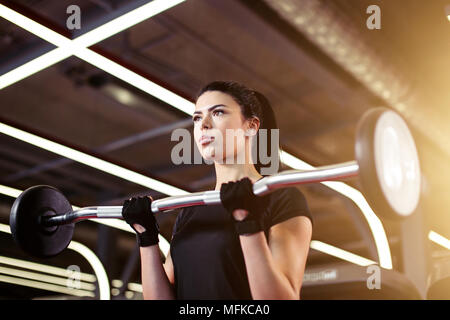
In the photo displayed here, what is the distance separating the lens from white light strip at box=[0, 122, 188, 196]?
7.09 feet

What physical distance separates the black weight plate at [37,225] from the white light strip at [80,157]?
0.83m

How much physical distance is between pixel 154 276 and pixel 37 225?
36 centimetres

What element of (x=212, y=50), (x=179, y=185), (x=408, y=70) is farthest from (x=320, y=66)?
(x=212, y=50)

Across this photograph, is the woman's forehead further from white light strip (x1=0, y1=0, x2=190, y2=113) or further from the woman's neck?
white light strip (x1=0, y1=0, x2=190, y2=113)

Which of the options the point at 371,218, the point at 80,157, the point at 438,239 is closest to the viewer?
the point at 80,157

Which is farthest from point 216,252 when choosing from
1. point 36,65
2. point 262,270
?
point 36,65

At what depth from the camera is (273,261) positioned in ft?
3.38

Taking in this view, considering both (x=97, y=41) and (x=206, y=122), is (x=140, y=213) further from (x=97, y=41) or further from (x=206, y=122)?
(x=97, y=41)

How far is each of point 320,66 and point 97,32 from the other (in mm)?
1349

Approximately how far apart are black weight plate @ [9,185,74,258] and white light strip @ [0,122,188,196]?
2.72ft

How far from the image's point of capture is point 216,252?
113 cm

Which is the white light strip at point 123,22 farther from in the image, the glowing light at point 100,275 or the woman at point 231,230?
the glowing light at point 100,275

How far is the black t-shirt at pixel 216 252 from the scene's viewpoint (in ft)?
3.69
